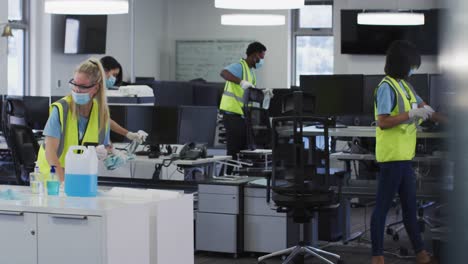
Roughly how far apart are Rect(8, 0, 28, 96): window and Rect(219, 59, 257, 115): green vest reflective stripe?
3521mm

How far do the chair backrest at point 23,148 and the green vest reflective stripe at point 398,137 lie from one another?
2924mm

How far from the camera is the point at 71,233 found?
3.03 metres

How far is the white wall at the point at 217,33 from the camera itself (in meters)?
12.9

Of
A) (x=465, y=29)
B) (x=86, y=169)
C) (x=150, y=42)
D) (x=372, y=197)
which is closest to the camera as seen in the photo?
(x=465, y=29)

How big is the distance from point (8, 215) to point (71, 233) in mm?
306

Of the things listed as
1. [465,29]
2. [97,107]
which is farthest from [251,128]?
[465,29]

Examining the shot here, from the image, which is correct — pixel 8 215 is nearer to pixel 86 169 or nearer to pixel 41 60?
pixel 86 169

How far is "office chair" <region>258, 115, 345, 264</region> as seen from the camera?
16.6 feet

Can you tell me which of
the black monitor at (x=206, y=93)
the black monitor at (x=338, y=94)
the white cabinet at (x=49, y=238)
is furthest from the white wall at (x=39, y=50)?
the white cabinet at (x=49, y=238)

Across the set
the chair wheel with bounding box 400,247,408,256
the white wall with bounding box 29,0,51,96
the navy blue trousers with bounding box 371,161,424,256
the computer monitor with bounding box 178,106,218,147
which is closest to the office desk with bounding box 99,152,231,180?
the computer monitor with bounding box 178,106,218,147

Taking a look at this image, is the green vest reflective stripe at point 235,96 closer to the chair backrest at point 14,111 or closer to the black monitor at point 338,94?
the black monitor at point 338,94

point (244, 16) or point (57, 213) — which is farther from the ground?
point (244, 16)

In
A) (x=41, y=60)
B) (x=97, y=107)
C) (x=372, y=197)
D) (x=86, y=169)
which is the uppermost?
(x=41, y=60)

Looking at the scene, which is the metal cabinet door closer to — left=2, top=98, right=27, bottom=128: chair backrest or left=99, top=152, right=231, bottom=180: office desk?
left=99, top=152, right=231, bottom=180: office desk
